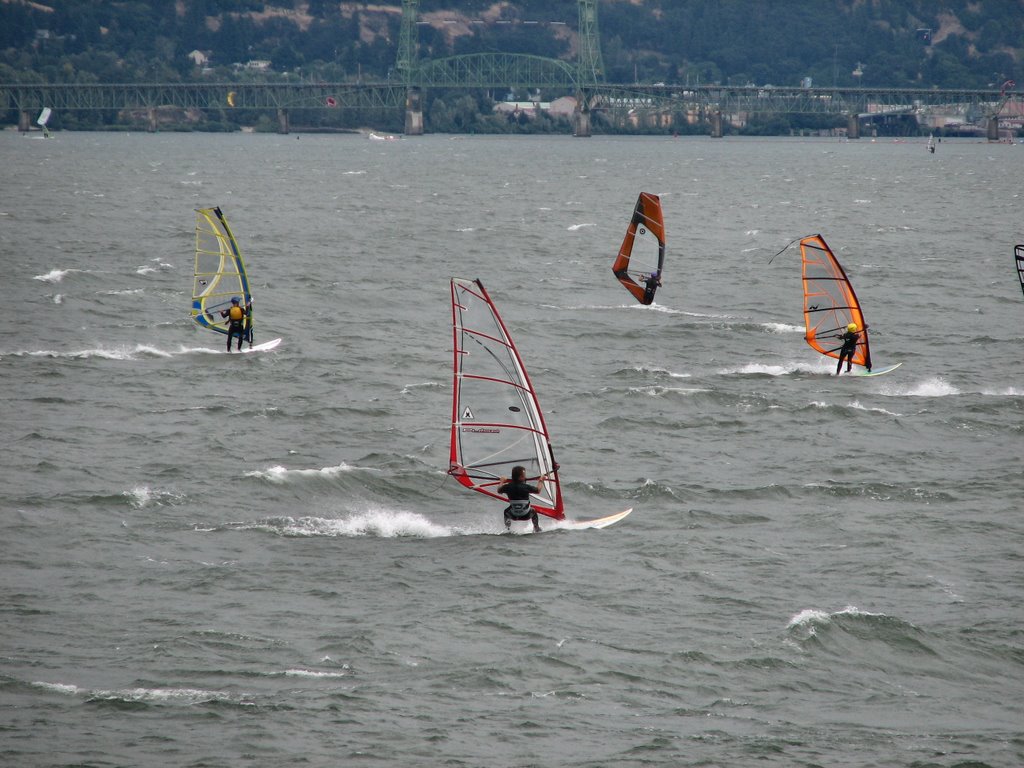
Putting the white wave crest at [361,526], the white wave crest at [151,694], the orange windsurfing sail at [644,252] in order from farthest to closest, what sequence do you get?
the orange windsurfing sail at [644,252], the white wave crest at [361,526], the white wave crest at [151,694]

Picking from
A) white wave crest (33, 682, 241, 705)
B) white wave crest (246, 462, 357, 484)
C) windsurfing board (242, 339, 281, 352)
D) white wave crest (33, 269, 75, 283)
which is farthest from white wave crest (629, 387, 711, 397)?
white wave crest (33, 269, 75, 283)

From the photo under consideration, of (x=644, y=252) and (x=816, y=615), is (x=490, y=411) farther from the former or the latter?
(x=644, y=252)

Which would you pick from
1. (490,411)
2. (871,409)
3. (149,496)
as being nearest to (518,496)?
(490,411)

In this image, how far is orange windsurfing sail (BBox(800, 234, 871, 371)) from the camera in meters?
37.5

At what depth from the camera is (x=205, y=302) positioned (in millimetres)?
40531

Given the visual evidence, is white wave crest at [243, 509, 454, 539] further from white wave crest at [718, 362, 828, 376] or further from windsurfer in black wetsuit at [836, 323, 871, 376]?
windsurfer in black wetsuit at [836, 323, 871, 376]

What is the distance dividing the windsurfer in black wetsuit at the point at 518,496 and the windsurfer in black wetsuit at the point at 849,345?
48.5ft

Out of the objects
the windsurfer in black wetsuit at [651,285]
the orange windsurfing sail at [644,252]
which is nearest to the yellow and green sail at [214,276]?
the orange windsurfing sail at [644,252]

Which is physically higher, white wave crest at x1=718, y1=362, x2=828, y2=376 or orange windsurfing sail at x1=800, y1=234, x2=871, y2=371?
orange windsurfing sail at x1=800, y1=234, x2=871, y2=371

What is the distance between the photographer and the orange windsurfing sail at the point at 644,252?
45.8 metres

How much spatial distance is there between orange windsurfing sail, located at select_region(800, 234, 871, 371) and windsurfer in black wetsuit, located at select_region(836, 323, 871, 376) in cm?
21

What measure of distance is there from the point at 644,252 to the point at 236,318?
575 inches

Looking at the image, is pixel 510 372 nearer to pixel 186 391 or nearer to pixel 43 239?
pixel 186 391

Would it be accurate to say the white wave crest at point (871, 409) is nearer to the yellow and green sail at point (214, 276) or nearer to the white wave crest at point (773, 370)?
the white wave crest at point (773, 370)
